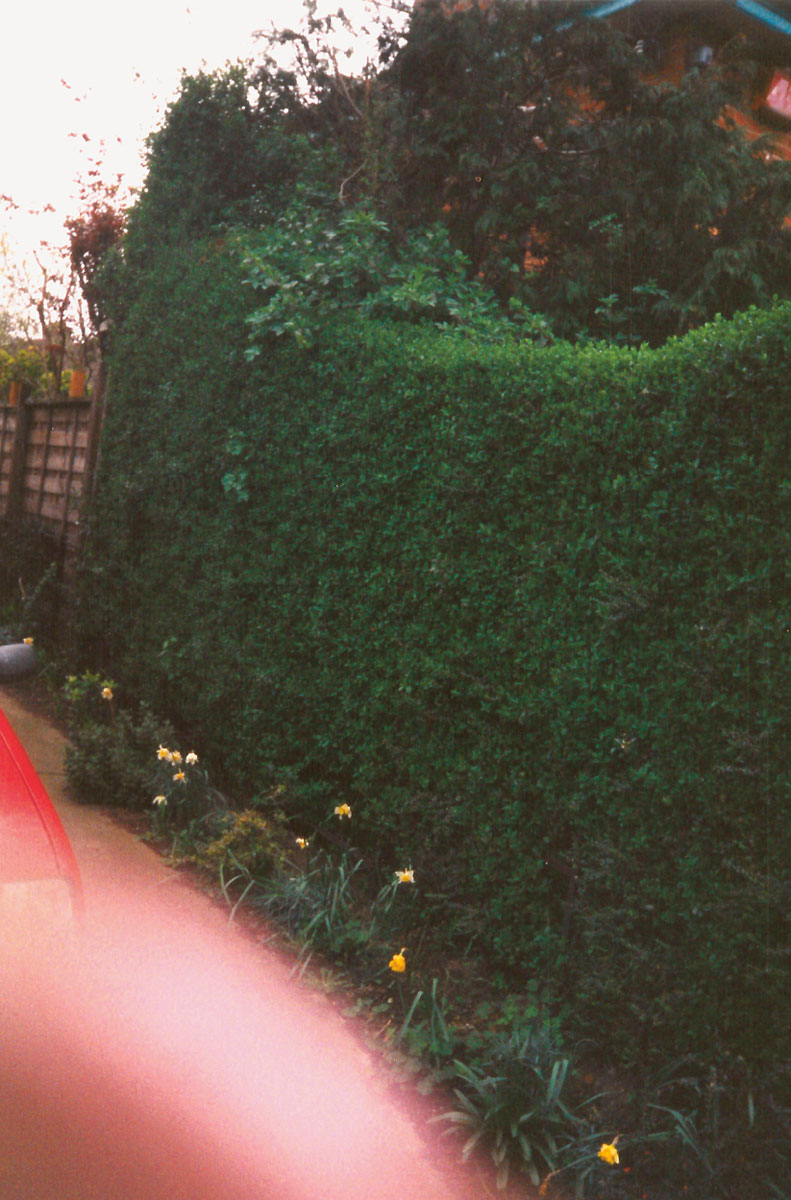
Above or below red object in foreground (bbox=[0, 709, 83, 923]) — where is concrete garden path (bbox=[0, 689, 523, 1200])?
below

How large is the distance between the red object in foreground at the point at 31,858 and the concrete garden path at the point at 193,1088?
0.16 metres

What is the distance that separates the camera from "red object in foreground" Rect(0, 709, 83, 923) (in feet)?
9.20

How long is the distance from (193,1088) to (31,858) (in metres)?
1.28

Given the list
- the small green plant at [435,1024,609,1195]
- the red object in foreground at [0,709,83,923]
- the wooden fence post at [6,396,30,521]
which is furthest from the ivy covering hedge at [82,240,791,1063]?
the wooden fence post at [6,396,30,521]

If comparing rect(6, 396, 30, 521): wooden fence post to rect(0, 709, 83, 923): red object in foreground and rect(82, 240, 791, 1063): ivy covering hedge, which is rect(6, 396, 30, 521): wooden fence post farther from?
rect(0, 709, 83, 923): red object in foreground

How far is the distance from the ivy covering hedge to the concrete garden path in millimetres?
779

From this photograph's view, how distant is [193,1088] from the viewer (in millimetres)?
3689

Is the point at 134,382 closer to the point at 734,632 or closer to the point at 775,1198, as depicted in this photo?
the point at 734,632

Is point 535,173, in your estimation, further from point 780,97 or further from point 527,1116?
point 527,1116

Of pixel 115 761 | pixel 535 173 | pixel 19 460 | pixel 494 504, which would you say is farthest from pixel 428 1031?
pixel 19 460

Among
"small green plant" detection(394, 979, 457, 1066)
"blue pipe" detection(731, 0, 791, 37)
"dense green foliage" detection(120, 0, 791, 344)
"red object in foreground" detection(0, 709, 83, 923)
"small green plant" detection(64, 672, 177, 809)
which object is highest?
"blue pipe" detection(731, 0, 791, 37)

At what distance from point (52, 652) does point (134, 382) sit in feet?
9.74

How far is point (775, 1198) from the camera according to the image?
120 inches

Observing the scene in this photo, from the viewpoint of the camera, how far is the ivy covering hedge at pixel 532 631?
3324 millimetres
